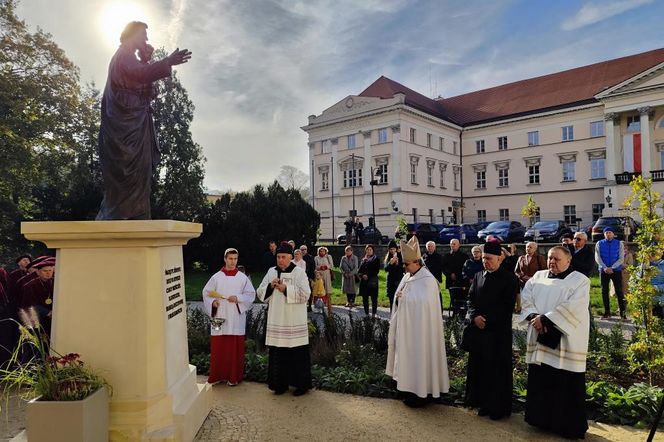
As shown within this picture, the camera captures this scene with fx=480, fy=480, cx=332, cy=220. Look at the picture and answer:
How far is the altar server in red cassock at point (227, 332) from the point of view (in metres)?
6.46

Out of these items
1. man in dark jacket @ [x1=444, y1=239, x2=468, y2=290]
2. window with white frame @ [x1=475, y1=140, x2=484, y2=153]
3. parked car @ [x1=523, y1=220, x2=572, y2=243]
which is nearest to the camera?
man in dark jacket @ [x1=444, y1=239, x2=468, y2=290]

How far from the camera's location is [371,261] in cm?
1234

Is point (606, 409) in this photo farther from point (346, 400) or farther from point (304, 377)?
point (304, 377)

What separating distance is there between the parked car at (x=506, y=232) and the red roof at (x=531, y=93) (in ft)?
68.4

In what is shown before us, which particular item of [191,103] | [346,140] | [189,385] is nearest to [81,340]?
[189,385]

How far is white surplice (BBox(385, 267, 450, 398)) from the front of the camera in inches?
214

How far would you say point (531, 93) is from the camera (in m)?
53.4

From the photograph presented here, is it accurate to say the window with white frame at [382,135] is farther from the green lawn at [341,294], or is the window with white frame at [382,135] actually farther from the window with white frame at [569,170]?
the green lawn at [341,294]

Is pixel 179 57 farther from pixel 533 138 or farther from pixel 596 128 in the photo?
pixel 533 138

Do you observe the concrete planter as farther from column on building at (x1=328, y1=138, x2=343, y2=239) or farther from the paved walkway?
column on building at (x1=328, y1=138, x2=343, y2=239)

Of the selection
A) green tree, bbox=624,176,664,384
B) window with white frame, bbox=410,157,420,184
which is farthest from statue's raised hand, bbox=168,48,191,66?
window with white frame, bbox=410,157,420,184

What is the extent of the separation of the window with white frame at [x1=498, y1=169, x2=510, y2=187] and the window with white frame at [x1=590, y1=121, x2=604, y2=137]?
Result: 29.6 ft

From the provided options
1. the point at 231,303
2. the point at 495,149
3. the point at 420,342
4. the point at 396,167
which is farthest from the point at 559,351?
the point at 495,149

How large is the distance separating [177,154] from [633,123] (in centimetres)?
4071
